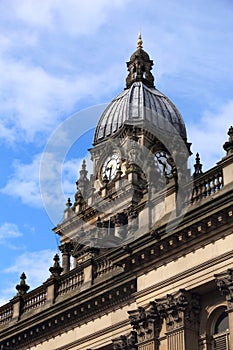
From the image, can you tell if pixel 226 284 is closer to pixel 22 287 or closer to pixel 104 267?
pixel 104 267

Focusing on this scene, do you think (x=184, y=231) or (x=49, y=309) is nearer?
(x=184, y=231)

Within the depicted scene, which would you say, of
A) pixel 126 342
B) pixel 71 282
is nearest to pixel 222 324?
pixel 126 342

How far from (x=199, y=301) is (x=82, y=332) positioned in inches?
343

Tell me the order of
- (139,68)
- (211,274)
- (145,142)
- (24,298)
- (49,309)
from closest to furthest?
(211,274) → (49,309) → (24,298) → (145,142) → (139,68)

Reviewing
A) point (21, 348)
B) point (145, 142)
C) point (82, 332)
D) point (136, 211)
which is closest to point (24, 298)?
point (21, 348)

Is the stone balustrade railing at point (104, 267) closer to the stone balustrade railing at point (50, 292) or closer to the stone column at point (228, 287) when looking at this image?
the stone balustrade railing at point (50, 292)

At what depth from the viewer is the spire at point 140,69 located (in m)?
73.9

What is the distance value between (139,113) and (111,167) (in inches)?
214

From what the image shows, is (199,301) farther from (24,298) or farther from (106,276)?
(24,298)

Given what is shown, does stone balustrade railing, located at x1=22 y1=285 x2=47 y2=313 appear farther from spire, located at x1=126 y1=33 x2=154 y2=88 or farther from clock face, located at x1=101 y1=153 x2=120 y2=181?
spire, located at x1=126 y1=33 x2=154 y2=88

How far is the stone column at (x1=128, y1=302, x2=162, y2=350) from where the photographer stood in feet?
109

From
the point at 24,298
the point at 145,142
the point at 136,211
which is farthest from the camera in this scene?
the point at 145,142

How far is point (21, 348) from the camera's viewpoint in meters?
43.8

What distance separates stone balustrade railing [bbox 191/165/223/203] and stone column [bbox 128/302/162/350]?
4665mm
